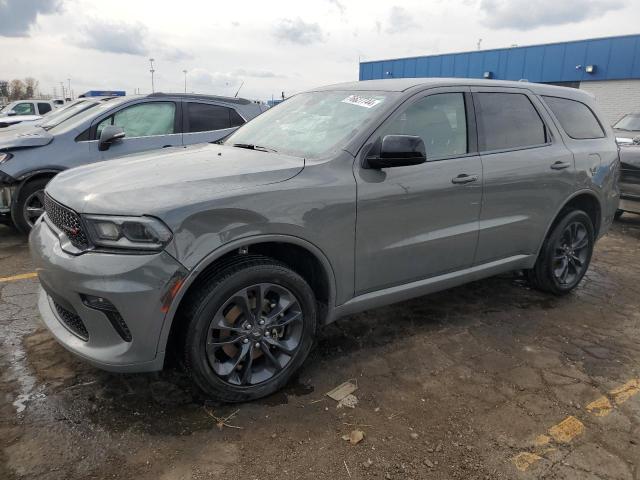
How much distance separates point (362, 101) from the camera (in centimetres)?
338

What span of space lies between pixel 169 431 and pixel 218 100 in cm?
518

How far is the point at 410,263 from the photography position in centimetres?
329

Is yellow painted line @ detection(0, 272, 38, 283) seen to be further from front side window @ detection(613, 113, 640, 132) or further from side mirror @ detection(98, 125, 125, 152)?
front side window @ detection(613, 113, 640, 132)

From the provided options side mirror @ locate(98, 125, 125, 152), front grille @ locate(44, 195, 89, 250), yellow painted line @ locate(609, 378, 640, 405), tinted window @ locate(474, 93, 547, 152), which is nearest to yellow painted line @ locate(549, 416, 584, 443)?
yellow painted line @ locate(609, 378, 640, 405)

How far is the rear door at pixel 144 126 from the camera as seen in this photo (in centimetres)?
603

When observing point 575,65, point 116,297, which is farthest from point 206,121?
point 575,65

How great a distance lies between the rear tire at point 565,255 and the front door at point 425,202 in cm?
109

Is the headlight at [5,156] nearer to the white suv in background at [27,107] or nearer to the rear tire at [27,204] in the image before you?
the rear tire at [27,204]

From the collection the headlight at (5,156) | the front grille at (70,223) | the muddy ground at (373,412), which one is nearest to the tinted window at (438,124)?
the muddy ground at (373,412)

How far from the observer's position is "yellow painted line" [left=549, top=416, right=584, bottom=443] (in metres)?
2.58

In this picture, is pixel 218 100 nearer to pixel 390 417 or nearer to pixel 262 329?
pixel 262 329

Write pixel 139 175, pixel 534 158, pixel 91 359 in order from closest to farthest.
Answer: pixel 91 359, pixel 139 175, pixel 534 158

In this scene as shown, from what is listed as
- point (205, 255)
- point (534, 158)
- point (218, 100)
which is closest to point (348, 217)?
point (205, 255)

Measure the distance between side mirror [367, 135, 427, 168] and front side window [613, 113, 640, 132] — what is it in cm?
894
